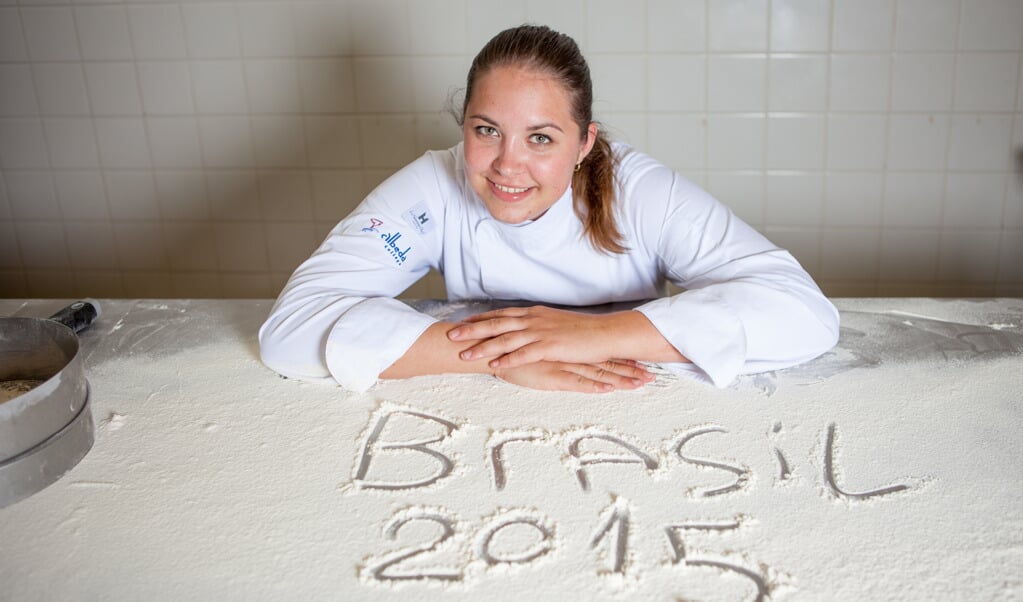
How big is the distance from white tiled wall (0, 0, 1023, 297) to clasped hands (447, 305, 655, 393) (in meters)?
1.23

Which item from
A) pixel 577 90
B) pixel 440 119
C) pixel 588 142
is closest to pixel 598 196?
pixel 588 142

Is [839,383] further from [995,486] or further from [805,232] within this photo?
[805,232]

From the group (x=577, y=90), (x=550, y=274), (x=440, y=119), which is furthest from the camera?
(x=440, y=119)

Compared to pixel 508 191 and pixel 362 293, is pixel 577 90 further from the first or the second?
pixel 362 293

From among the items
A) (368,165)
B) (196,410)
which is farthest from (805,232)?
(196,410)

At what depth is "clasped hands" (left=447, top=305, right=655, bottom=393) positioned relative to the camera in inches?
48.4

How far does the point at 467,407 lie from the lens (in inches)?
46.7

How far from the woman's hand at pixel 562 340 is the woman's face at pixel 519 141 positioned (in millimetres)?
227

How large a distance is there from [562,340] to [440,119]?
1325 mm

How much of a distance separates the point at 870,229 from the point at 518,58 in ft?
4.82

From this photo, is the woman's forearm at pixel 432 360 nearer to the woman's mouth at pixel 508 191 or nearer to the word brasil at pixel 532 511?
the word brasil at pixel 532 511

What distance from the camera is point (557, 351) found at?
1245mm

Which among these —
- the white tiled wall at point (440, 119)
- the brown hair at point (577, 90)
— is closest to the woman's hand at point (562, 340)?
the brown hair at point (577, 90)

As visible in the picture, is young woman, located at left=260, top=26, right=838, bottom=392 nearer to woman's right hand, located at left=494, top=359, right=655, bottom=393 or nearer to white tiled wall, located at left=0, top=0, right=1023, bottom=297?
woman's right hand, located at left=494, top=359, right=655, bottom=393
